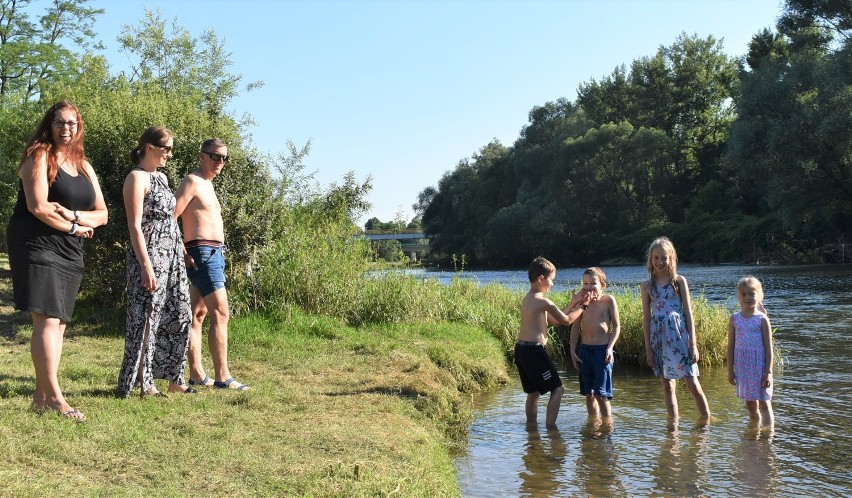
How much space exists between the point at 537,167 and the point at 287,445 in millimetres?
66949

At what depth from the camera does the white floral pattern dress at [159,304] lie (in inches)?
249

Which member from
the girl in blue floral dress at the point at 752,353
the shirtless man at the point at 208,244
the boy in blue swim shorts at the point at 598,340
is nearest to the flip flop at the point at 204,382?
the shirtless man at the point at 208,244

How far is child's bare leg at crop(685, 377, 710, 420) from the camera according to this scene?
7.70 m

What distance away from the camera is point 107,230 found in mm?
11523

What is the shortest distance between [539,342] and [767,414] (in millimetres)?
2283

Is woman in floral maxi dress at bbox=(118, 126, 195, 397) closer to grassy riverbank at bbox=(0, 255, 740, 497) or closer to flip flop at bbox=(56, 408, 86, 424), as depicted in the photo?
grassy riverbank at bbox=(0, 255, 740, 497)

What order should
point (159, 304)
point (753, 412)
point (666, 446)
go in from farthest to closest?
point (753, 412), point (666, 446), point (159, 304)

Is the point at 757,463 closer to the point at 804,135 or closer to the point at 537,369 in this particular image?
the point at 537,369

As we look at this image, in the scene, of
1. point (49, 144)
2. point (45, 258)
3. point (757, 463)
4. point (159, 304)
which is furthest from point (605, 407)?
point (49, 144)

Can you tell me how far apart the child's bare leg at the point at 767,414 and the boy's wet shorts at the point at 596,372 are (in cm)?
146

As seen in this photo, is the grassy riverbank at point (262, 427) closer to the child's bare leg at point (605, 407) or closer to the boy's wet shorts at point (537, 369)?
the boy's wet shorts at point (537, 369)

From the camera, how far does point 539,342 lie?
7.88 meters

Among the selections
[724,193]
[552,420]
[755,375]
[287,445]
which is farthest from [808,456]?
[724,193]

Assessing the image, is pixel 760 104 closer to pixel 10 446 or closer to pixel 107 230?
pixel 107 230
